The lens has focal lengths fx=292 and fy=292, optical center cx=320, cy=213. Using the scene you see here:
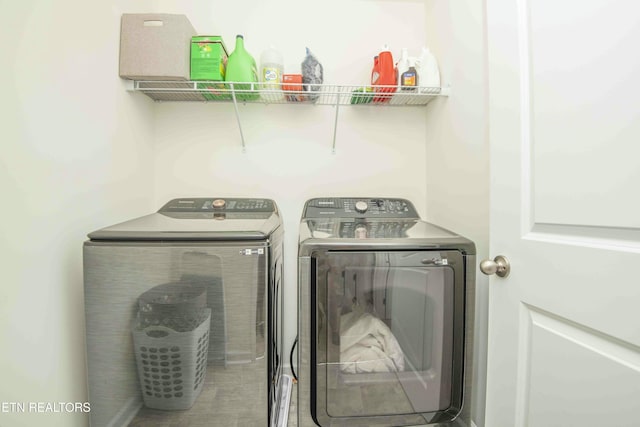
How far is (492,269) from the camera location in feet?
3.28

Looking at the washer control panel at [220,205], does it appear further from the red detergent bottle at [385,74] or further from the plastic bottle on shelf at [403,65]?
the plastic bottle on shelf at [403,65]

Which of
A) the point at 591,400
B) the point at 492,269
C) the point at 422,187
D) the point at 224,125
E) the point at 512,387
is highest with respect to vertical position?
the point at 224,125

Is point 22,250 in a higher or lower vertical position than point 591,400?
higher

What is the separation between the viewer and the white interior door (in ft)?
2.19

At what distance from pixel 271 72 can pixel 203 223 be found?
0.92m

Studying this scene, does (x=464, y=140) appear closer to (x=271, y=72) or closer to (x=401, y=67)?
(x=401, y=67)

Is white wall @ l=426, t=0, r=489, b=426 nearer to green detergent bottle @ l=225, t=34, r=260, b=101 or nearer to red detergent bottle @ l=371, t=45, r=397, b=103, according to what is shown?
red detergent bottle @ l=371, t=45, r=397, b=103

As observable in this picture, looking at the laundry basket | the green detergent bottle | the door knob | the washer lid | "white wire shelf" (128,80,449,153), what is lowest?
the laundry basket

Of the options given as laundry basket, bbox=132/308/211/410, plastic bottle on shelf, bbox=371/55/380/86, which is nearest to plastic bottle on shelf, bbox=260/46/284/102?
plastic bottle on shelf, bbox=371/55/380/86

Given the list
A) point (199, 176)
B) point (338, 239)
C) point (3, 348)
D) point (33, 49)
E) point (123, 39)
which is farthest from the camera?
point (199, 176)

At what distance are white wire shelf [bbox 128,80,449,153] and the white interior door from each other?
0.68 m

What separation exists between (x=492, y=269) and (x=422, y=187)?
3.33ft

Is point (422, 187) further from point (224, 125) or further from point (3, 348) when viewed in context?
point (3, 348)

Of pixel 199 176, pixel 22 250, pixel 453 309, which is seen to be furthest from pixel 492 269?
pixel 199 176
